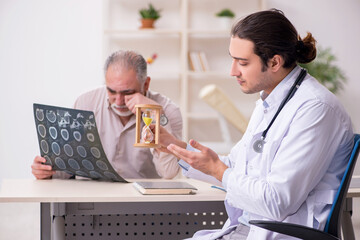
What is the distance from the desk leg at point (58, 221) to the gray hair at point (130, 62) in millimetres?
1030

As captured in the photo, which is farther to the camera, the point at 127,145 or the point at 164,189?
the point at 127,145

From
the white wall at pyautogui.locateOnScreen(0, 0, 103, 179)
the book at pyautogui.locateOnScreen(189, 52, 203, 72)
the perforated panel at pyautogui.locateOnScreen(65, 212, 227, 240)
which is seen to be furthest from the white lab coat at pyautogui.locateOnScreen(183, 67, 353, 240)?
the white wall at pyautogui.locateOnScreen(0, 0, 103, 179)

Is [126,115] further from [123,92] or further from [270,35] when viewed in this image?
[270,35]

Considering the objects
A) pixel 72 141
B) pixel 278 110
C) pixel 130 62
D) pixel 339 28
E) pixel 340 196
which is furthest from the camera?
pixel 339 28

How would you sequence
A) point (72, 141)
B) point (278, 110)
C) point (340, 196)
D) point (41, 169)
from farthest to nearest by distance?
point (41, 169)
point (72, 141)
point (278, 110)
point (340, 196)

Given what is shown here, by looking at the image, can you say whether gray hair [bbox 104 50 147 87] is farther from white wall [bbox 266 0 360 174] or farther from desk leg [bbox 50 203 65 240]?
white wall [bbox 266 0 360 174]

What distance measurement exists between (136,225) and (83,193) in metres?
0.44

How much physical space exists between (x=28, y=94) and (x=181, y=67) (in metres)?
1.86

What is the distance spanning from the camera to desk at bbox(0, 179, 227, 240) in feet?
6.27

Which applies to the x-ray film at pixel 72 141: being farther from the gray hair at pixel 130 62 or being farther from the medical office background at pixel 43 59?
the medical office background at pixel 43 59

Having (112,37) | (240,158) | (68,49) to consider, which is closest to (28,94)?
(68,49)

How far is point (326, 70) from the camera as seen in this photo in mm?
5992

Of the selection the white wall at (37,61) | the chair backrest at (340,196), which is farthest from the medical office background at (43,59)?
the chair backrest at (340,196)

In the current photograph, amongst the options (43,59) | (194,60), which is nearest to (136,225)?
(194,60)
